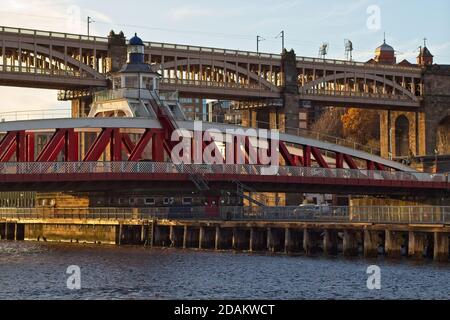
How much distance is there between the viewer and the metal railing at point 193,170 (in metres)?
91.7

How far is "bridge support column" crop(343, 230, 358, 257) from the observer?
286ft

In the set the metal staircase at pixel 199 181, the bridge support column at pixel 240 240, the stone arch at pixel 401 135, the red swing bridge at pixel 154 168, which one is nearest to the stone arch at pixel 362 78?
the stone arch at pixel 401 135

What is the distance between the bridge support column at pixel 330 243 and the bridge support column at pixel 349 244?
1.88m

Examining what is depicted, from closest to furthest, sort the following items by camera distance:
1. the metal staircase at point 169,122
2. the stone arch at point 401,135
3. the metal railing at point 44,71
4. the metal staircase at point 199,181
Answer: the metal staircase at point 199,181 < the metal staircase at point 169,122 < the metal railing at point 44,71 < the stone arch at point 401,135

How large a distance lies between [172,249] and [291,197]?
2069 inches

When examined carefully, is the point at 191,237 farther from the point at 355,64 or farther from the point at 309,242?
the point at 355,64

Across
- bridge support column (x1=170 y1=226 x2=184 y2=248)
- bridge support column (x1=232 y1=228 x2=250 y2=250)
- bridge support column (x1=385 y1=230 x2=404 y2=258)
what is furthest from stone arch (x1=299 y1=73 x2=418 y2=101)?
bridge support column (x1=385 y1=230 x2=404 y2=258)

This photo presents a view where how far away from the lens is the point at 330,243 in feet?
293

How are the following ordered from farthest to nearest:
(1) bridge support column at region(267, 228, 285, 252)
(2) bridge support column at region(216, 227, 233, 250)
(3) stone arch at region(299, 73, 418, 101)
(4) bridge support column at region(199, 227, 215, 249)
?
1. (3) stone arch at region(299, 73, 418, 101)
2. (4) bridge support column at region(199, 227, 215, 249)
3. (2) bridge support column at region(216, 227, 233, 250)
4. (1) bridge support column at region(267, 228, 285, 252)

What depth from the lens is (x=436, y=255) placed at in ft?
263

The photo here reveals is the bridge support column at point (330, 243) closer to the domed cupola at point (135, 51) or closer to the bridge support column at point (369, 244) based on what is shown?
the bridge support column at point (369, 244)

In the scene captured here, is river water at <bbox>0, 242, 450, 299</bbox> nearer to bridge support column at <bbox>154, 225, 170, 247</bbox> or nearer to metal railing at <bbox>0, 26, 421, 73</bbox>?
bridge support column at <bbox>154, 225, 170, 247</bbox>

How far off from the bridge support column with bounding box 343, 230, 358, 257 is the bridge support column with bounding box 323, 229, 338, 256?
1.88 meters

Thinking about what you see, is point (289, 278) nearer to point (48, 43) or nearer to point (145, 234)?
point (145, 234)
